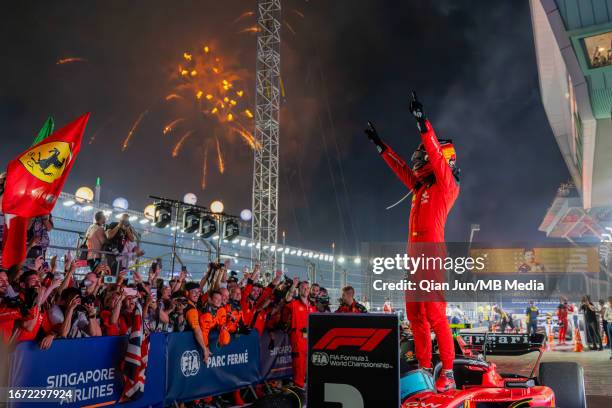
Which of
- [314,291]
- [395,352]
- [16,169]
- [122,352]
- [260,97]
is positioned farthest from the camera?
[260,97]

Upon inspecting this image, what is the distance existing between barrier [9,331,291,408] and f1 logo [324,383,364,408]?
8.73ft

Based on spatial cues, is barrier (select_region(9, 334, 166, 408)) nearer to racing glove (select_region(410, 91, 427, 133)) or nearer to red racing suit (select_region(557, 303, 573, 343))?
racing glove (select_region(410, 91, 427, 133))

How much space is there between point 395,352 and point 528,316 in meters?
17.5

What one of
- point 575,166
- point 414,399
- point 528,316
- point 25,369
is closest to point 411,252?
point 414,399

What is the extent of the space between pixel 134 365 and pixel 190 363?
1094 millimetres

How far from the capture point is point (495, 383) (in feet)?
13.8

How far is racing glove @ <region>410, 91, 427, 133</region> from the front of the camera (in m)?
3.95

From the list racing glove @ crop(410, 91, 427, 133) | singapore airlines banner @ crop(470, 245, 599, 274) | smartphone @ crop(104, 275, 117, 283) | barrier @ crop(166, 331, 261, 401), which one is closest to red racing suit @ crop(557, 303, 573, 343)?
singapore airlines banner @ crop(470, 245, 599, 274)

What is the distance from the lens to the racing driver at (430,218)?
13.4ft

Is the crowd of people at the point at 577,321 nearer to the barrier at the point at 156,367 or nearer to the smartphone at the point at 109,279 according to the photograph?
the barrier at the point at 156,367

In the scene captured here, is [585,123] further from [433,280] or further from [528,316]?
[433,280]

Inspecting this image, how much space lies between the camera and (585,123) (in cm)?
1647

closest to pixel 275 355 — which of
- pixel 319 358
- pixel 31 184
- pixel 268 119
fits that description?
pixel 31 184

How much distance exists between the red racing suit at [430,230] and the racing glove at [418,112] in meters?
0.04
